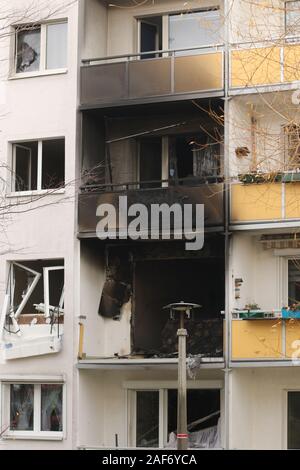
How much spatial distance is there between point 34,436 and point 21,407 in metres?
0.82

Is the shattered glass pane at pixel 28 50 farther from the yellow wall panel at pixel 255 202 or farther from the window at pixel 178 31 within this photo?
the yellow wall panel at pixel 255 202

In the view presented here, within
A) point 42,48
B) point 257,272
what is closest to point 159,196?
point 257,272

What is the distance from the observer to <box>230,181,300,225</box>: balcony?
26750 mm

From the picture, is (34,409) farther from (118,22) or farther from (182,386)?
(118,22)

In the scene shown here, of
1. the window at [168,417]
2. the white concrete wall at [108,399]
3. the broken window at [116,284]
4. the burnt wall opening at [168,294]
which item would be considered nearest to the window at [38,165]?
→ the broken window at [116,284]

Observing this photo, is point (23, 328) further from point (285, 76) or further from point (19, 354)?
point (285, 76)

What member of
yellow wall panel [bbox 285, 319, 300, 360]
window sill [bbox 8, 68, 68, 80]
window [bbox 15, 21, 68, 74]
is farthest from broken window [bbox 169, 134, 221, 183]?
yellow wall panel [bbox 285, 319, 300, 360]

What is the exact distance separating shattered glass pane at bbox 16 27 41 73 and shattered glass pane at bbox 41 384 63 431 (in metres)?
7.32

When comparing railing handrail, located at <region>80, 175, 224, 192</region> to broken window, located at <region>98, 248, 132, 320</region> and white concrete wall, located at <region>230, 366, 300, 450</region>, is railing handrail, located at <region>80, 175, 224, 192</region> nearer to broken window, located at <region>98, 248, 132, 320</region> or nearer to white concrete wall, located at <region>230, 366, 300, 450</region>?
broken window, located at <region>98, 248, 132, 320</region>

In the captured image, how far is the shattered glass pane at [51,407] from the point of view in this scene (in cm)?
2830

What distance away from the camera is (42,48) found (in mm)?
29688

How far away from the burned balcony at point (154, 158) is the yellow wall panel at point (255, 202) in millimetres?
338

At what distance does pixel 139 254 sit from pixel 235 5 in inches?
234
